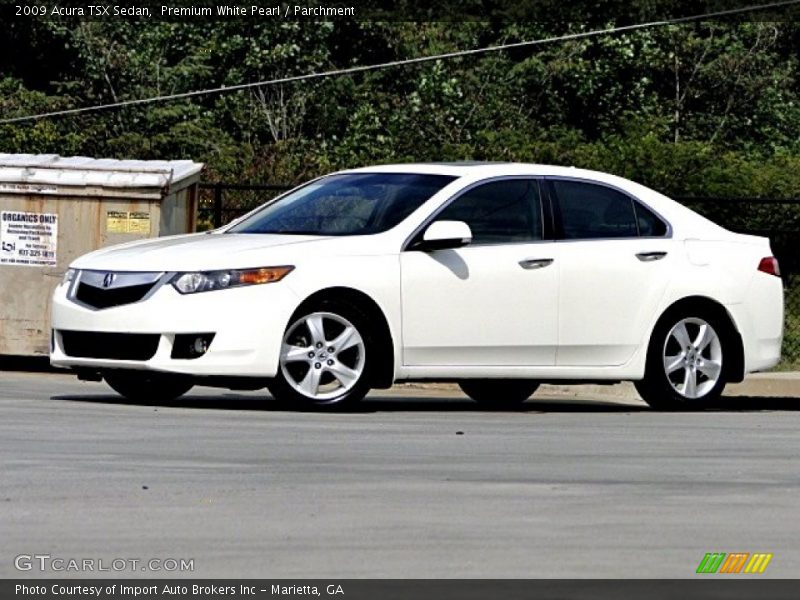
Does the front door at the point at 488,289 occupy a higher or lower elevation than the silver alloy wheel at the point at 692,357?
higher

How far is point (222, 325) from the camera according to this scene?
11.9m

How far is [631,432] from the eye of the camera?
37.8 ft

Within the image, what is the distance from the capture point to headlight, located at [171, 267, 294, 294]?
1195 centimetres

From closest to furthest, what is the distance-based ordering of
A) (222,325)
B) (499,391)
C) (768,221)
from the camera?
(222,325)
(499,391)
(768,221)

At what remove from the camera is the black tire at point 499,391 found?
46.3 ft

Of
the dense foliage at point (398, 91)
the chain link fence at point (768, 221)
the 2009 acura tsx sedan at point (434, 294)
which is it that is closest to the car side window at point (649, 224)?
the 2009 acura tsx sedan at point (434, 294)

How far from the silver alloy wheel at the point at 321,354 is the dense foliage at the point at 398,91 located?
23.3 m

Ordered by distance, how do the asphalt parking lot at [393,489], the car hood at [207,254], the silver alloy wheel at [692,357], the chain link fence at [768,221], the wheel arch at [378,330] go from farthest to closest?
the chain link fence at [768,221] → the silver alloy wheel at [692,357] → the wheel arch at [378,330] → the car hood at [207,254] → the asphalt parking lot at [393,489]

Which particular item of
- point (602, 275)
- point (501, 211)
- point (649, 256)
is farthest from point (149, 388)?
point (649, 256)

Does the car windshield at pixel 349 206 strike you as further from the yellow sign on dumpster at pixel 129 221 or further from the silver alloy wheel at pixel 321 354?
the yellow sign on dumpster at pixel 129 221

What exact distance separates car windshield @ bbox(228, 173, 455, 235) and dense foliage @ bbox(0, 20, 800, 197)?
2217 centimetres

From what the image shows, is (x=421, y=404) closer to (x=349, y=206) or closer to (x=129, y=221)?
(x=349, y=206)

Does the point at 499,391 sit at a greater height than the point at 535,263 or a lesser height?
lesser

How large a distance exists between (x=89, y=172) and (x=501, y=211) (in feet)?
15.8
